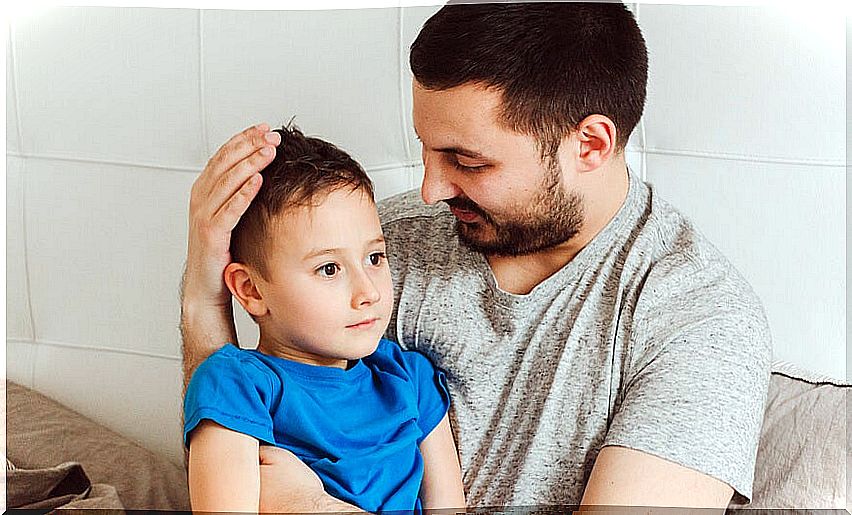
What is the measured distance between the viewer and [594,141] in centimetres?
111

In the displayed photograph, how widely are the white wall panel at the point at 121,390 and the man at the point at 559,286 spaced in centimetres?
8

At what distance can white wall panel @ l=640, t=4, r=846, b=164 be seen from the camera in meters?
1.15

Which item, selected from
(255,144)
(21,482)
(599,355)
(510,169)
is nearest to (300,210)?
(255,144)

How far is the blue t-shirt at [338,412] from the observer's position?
1.03m

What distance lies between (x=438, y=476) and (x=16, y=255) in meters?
0.52

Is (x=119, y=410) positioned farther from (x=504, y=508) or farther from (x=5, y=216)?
(x=504, y=508)

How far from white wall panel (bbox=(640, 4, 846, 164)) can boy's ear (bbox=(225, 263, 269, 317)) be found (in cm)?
45

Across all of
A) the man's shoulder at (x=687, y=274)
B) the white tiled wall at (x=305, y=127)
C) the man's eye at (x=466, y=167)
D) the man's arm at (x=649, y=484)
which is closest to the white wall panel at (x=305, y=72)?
the white tiled wall at (x=305, y=127)

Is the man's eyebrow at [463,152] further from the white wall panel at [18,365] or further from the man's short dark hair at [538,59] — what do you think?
the white wall panel at [18,365]

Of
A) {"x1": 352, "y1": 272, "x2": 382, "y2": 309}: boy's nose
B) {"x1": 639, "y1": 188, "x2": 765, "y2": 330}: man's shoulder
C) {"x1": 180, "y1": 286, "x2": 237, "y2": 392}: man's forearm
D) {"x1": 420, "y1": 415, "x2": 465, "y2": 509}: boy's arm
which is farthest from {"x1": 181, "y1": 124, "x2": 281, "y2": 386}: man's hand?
{"x1": 639, "y1": 188, "x2": 765, "y2": 330}: man's shoulder

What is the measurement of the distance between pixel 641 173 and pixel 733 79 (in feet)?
0.45

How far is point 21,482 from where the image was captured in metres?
1.18

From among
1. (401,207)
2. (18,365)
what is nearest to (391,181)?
(401,207)

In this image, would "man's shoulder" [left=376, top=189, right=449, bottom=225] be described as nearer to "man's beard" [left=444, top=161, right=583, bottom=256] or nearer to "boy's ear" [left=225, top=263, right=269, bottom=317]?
"man's beard" [left=444, top=161, right=583, bottom=256]
